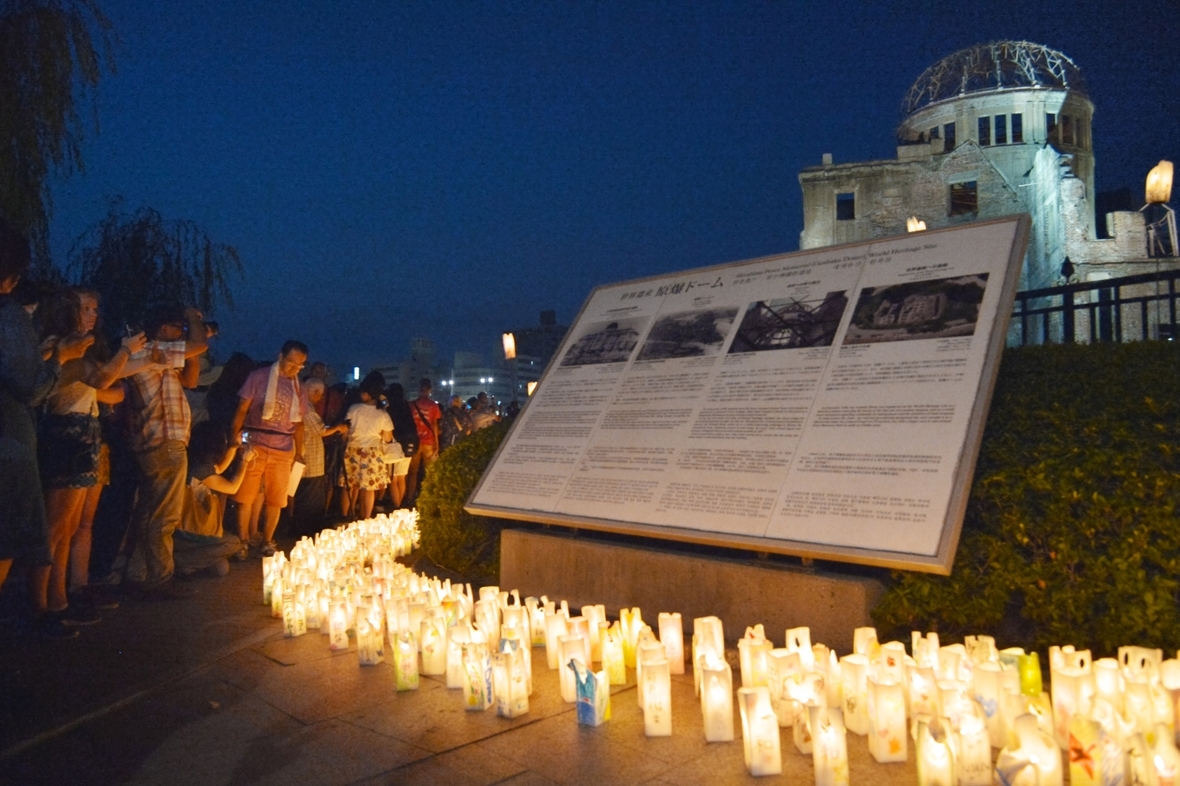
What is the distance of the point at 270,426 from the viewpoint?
7.81 metres

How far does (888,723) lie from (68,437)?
514 cm

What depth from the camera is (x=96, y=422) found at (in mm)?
5617

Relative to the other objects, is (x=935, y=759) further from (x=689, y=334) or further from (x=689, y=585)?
(x=689, y=334)

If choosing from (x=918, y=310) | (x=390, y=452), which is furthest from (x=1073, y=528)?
(x=390, y=452)

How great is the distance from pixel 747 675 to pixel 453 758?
1323 mm

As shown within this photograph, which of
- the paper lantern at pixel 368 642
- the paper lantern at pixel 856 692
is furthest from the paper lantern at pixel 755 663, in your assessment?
the paper lantern at pixel 368 642

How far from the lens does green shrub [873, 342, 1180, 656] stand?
3742mm

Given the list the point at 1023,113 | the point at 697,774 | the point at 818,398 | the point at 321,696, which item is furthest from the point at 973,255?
the point at 1023,113

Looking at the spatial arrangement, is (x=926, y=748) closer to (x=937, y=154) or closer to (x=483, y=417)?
(x=483, y=417)

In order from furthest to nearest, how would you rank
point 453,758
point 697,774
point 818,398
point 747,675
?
1. point 818,398
2. point 747,675
3. point 453,758
4. point 697,774

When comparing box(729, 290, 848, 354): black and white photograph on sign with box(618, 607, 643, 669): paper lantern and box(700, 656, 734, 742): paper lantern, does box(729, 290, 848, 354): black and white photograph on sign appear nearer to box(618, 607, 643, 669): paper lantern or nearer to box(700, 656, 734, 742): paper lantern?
box(618, 607, 643, 669): paper lantern

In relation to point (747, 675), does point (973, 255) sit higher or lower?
higher

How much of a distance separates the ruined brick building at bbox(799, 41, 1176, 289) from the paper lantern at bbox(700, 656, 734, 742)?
40.8 m

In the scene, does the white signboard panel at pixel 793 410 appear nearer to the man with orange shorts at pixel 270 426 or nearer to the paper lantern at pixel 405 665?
the paper lantern at pixel 405 665
